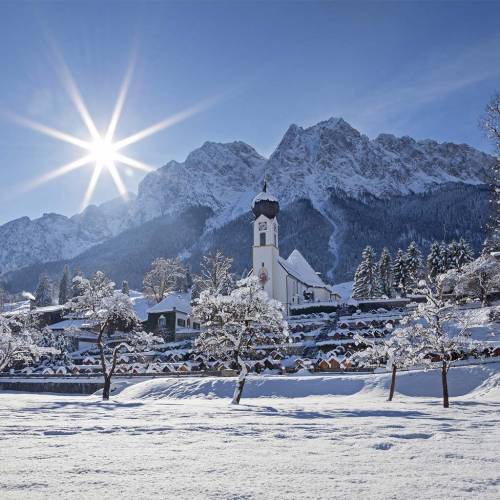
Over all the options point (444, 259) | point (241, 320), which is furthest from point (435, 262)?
point (241, 320)

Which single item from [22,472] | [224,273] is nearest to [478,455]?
[22,472]

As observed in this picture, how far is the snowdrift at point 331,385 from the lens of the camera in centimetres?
3105

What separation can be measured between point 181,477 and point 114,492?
90cm

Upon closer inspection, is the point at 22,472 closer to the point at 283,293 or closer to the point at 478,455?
the point at 478,455

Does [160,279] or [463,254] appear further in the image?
[160,279]

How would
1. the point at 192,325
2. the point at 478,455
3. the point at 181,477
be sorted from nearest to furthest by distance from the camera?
the point at 181,477, the point at 478,455, the point at 192,325

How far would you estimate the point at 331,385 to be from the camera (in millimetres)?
33500

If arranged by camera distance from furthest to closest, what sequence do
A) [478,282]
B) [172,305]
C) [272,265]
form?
1. [272,265]
2. [172,305]
3. [478,282]

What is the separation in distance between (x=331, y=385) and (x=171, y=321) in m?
39.8

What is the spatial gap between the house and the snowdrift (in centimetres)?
3075

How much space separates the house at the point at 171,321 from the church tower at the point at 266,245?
41.3ft

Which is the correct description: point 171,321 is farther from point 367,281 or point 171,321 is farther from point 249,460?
point 249,460

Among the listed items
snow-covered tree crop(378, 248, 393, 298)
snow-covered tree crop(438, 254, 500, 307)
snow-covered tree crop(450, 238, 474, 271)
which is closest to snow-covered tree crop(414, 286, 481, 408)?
snow-covered tree crop(438, 254, 500, 307)

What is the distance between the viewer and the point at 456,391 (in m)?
30.6
